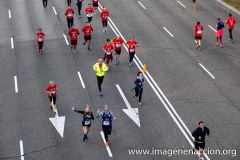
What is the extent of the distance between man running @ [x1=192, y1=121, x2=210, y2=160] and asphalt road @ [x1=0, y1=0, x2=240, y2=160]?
0.69 meters

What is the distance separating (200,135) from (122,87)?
7.00m

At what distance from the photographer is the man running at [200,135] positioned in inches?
595

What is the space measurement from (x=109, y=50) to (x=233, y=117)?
7.38 meters

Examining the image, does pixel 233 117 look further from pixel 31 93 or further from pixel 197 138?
pixel 31 93

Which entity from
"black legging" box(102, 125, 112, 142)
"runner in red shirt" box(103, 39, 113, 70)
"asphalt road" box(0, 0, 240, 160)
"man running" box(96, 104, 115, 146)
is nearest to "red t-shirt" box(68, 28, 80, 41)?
"asphalt road" box(0, 0, 240, 160)

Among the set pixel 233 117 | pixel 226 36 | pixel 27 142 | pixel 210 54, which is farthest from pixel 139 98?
pixel 226 36

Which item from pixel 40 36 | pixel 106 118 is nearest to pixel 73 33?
pixel 40 36

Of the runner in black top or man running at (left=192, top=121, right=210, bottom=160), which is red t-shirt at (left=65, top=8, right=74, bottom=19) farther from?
man running at (left=192, top=121, right=210, bottom=160)

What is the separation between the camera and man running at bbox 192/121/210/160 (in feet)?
49.6

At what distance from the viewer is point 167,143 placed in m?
16.9

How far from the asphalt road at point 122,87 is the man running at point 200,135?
688mm

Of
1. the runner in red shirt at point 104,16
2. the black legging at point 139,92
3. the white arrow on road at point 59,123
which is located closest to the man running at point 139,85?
the black legging at point 139,92

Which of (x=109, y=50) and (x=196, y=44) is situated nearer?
(x=109, y=50)

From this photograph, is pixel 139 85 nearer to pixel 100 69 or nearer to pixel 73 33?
pixel 100 69
